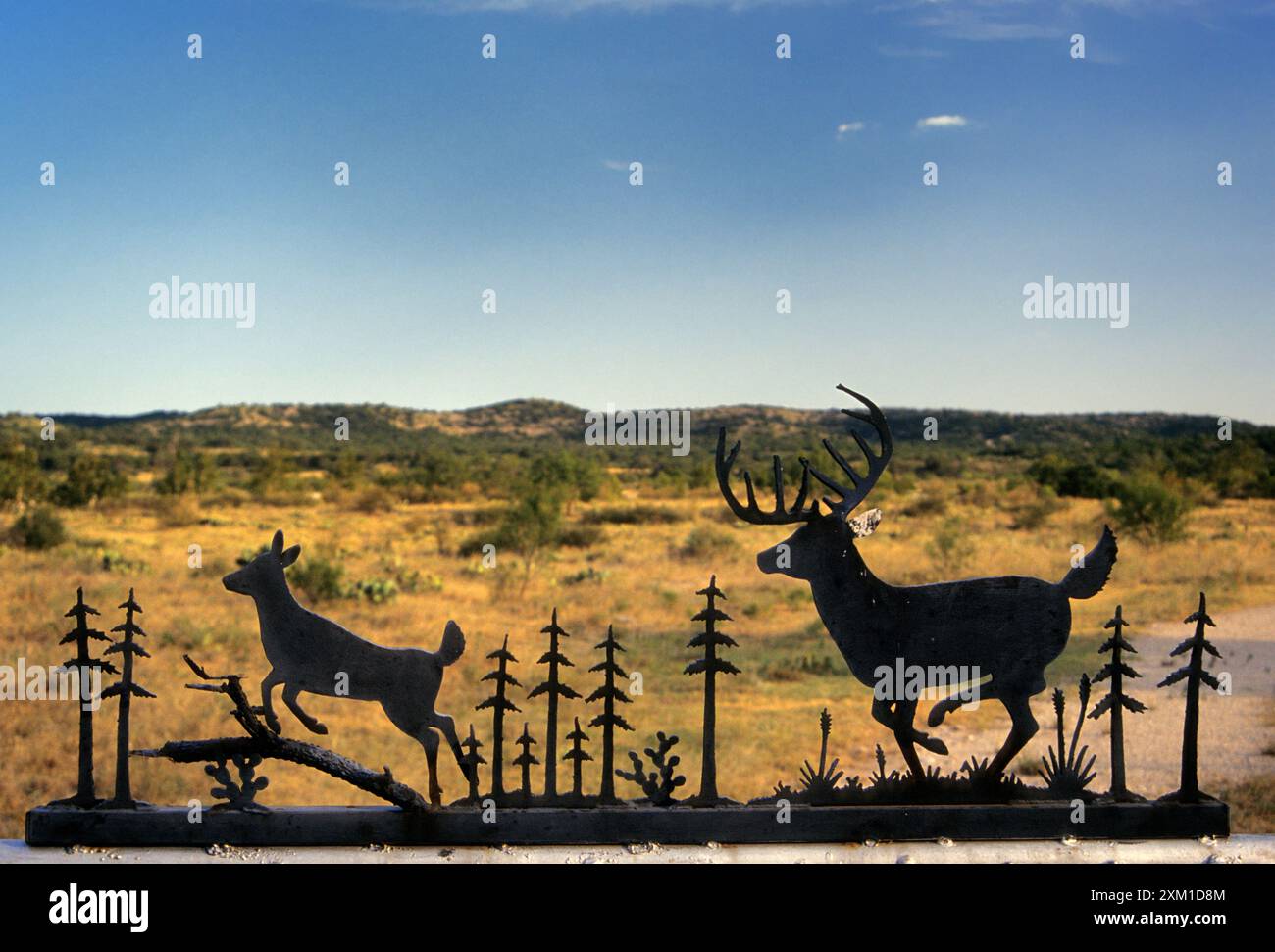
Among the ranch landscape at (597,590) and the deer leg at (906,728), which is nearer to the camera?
the deer leg at (906,728)

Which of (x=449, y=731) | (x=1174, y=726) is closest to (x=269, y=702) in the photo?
(x=449, y=731)

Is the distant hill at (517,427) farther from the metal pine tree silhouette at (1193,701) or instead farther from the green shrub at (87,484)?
the metal pine tree silhouette at (1193,701)

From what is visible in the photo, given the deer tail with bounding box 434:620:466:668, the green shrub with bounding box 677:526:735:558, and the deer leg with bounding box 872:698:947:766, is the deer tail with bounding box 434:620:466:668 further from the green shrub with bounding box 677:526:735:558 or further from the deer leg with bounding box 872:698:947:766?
the green shrub with bounding box 677:526:735:558

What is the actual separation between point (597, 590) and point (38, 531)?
497 inches

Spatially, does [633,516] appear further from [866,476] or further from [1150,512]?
[866,476]

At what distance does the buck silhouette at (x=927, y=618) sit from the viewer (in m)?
4.66

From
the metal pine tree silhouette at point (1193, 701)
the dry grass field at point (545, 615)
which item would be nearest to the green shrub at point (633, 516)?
the dry grass field at point (545, 615)

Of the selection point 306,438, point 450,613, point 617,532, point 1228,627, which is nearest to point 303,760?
point 450,613

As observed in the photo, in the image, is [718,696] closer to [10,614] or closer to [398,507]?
[10,614]

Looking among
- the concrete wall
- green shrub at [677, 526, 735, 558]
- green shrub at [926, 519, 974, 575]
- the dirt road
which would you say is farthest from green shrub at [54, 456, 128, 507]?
the concrete wall

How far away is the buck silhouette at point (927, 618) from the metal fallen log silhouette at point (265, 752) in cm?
186

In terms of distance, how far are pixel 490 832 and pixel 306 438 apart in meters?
86.5

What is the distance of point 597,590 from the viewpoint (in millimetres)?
19125

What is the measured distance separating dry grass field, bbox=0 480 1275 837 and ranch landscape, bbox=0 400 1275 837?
6 cm
